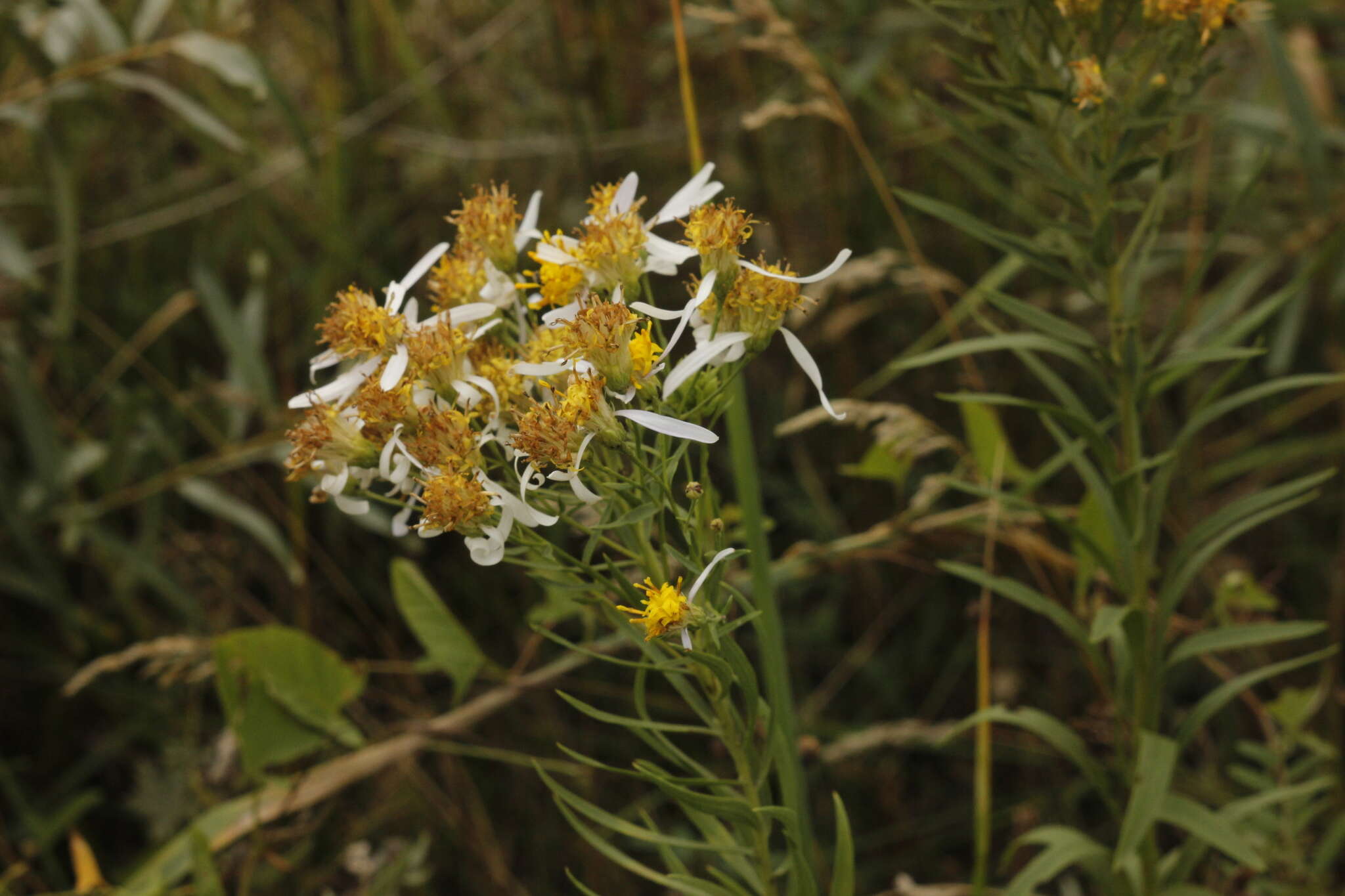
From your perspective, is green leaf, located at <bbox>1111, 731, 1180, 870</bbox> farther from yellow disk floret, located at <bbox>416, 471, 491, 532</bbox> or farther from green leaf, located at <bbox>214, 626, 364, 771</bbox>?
green leaf, located at <bbox>214, 626, 364, 771</bbox>

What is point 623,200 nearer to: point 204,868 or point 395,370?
point 395,370

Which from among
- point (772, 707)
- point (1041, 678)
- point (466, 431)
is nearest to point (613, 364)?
point (466, 431)

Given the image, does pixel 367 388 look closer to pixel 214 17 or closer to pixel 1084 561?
pixel 1084 561

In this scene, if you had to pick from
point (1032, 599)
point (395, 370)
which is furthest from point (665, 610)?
point (1032, 599)

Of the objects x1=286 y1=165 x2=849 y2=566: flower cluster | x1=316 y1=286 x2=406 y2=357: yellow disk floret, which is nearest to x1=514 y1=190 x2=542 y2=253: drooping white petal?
x1=286 y1=165 x2=849 y2=566: flower cluster

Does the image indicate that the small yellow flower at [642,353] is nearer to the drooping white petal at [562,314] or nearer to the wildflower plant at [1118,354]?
the drooping white petal at [562,314]

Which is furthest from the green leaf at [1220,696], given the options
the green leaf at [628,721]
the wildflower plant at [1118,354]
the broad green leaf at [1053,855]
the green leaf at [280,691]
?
the green leaf at [280,691]
